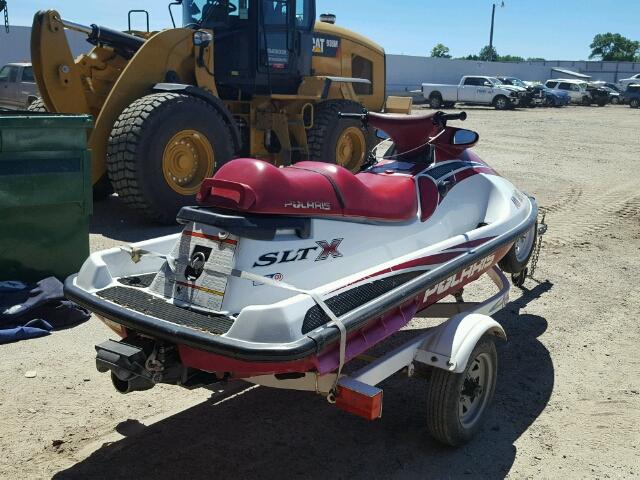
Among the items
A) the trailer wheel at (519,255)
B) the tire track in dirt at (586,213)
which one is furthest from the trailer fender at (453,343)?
the tire track in dirt at (586,213)

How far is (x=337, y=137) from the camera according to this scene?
10.7 metres

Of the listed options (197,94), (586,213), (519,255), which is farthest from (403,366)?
(586,213)

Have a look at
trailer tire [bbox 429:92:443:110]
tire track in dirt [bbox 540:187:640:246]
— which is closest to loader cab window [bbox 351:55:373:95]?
tire track in dirt [bbox 540:187:640:246]

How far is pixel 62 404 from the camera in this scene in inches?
163

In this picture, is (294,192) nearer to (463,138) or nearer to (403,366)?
(403,366)

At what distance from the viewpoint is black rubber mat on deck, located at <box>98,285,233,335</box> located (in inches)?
127

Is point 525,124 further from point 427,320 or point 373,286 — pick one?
point 373,286

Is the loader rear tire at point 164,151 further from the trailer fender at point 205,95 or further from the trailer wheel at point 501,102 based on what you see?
the trailer wheel at point 501,102

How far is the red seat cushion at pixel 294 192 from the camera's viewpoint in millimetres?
3418

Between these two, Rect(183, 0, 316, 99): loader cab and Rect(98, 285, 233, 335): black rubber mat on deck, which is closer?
Rect(98, 285, 233, 335): black rubber mat on deck

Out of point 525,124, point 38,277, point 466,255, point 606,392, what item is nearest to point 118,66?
point 38,277

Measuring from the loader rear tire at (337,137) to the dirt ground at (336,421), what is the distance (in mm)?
5031

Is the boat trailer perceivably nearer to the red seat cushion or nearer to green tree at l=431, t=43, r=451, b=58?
the red seat cushion

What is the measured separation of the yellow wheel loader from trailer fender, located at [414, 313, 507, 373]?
5008 mm
